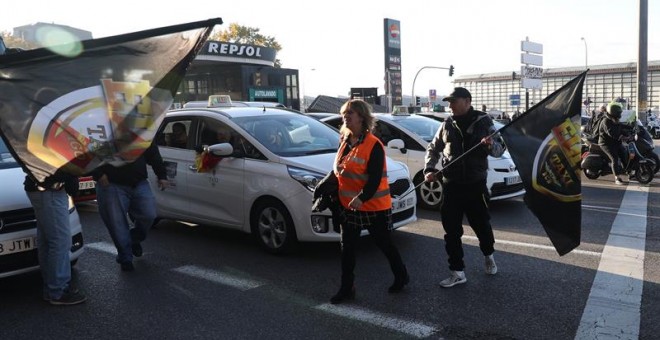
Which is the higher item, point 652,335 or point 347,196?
point 347,196

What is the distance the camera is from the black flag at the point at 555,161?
4.46 m

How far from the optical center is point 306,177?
18.5 feet

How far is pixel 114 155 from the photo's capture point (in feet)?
13.5

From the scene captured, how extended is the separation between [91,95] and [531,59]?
854 inches

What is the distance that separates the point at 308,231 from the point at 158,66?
2240 mm

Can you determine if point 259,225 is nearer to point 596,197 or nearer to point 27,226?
point 27,226

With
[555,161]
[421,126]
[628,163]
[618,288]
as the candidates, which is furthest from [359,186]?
[628,163]

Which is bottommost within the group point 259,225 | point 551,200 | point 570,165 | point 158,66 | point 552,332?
point 552,332

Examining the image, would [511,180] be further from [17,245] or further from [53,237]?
[17,245]

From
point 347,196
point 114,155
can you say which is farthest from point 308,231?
point 114,155

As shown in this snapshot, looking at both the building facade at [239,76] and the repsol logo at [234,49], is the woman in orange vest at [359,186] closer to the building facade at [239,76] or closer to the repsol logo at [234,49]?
the repsol logo at [234,49]

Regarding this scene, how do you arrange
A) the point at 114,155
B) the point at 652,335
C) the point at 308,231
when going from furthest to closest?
the point at 308,231 < the point at 114,155 < the point at 652,335

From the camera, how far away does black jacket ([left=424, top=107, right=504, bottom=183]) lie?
15.6 feet

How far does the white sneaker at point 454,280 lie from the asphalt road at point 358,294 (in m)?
0.06
